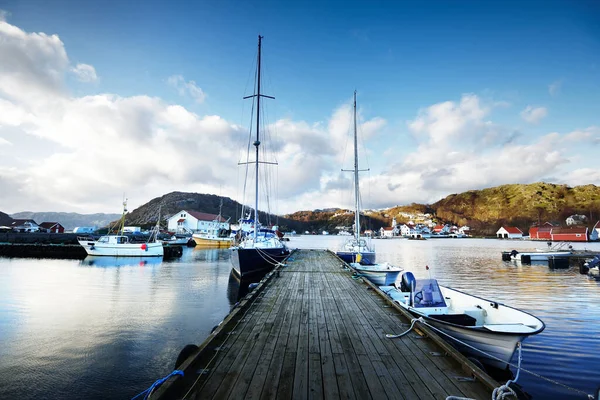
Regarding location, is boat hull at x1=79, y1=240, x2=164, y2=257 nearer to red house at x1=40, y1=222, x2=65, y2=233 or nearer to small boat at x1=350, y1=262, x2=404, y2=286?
small boat at x1=350, y1=262, x2=404, y2=286

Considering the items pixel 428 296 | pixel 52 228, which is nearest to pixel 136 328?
pixel 428 296

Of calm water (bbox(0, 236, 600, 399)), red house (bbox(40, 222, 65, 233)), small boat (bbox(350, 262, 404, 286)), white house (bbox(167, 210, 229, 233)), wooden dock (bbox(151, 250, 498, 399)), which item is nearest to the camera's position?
wooden dock (bbox(151, 250, 498, 399))

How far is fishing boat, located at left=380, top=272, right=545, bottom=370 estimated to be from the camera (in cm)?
702

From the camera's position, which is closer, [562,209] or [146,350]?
[146,350]

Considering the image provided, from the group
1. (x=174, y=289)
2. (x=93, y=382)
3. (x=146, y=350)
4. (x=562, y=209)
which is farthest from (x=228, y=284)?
(x=562, y=209)

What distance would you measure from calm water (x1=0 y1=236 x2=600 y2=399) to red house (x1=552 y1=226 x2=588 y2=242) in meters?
93.4

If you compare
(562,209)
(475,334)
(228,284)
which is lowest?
(228,284)

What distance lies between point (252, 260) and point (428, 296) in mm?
15232

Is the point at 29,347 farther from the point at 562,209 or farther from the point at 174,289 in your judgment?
the point at 562,209

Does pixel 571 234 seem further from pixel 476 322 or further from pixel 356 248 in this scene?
pixel 476 322

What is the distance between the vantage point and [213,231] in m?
76.3

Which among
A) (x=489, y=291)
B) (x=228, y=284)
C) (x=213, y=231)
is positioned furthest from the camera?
(x=213, y=231)

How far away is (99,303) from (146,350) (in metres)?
8.97

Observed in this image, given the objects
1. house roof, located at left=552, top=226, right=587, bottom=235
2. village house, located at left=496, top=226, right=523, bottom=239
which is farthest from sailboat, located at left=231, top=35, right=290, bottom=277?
village house, located at left=496, top=226, right=523, bottom=239
